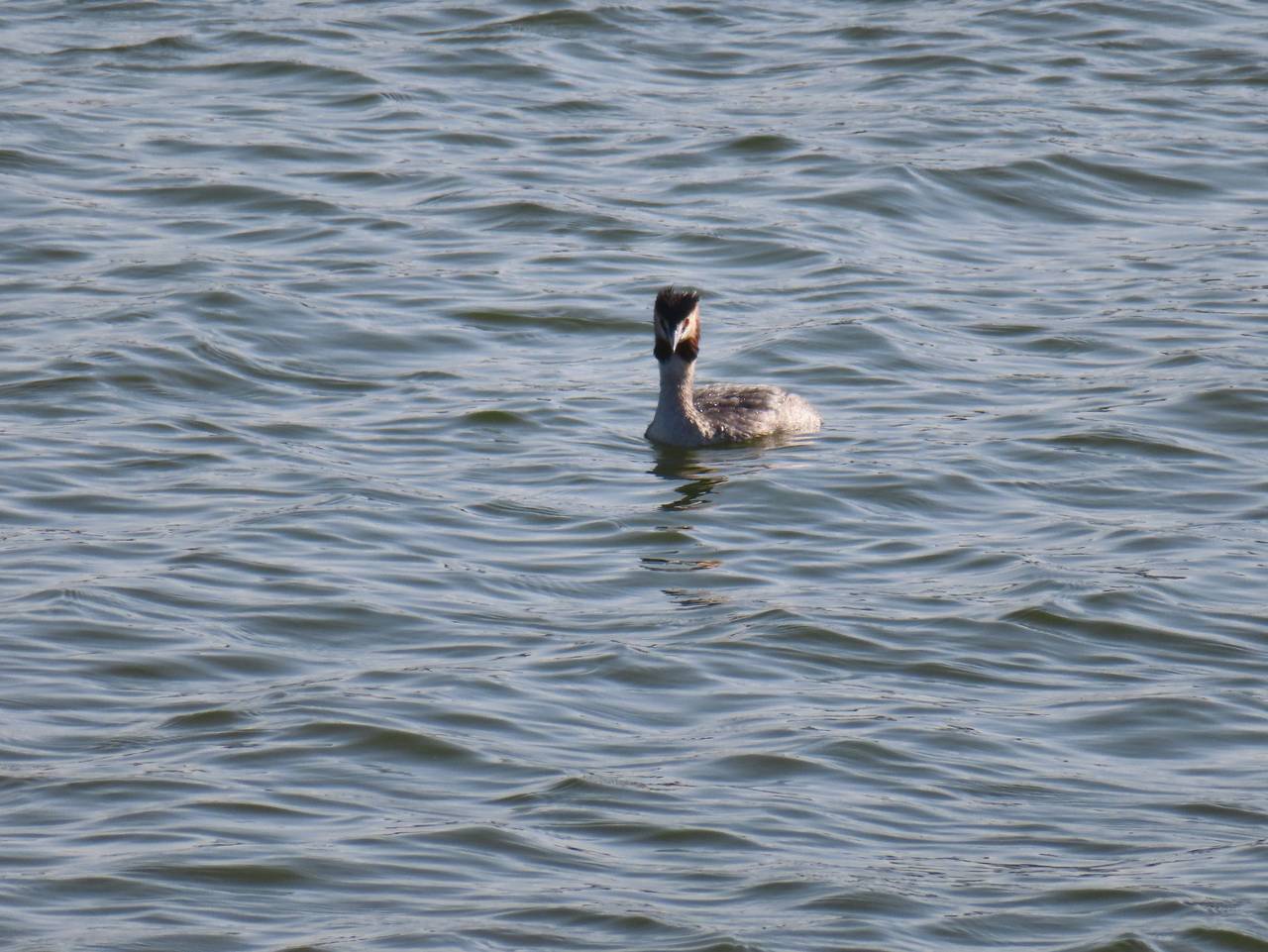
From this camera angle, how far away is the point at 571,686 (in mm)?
9695

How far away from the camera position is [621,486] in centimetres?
1347

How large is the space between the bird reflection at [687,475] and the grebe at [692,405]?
5.5 inches

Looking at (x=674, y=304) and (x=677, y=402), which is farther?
(x=674, y=304)

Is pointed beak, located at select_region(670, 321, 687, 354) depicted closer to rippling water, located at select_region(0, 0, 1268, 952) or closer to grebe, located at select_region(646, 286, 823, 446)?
grebe, located at select_region(646, 286, 823, 446)

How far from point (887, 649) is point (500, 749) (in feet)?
6.88

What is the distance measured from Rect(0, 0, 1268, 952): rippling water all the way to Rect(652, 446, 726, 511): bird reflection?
0.18 ft

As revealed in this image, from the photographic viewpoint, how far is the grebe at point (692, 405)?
14258mm

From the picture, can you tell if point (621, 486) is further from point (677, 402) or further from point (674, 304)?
point (674, 304)

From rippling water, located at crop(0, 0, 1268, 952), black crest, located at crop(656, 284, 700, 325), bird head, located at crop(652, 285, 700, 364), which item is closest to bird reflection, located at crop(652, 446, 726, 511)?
rippling water, located at crop(0, 0, 1268, 952)

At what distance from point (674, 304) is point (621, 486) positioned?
1451 millimetres

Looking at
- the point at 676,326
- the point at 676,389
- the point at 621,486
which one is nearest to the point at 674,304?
the point at 676,326

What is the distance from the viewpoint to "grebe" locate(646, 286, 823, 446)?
561 inches

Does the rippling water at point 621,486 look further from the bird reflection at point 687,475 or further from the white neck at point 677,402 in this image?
the white neck at point 677,402

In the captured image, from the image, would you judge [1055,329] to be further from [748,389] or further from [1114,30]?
[1114,30]
